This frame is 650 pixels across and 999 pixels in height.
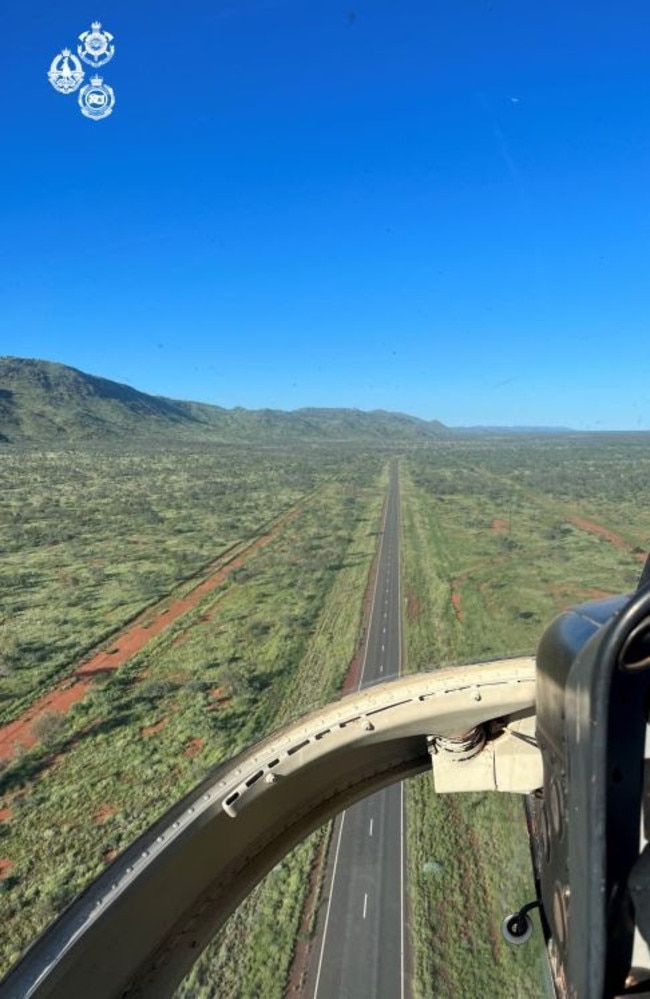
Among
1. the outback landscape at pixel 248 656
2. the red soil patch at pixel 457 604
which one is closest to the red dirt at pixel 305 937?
the outback landscape at pixel 248 656

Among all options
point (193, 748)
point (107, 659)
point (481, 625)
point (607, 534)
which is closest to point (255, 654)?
point (107, 659)

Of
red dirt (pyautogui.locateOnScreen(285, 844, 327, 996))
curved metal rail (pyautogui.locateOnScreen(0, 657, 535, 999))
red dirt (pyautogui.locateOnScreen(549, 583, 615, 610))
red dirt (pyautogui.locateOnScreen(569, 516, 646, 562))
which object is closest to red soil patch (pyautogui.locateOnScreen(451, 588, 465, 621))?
red dirt (pyautogui.locateOnScreen(549, 583, 615, 610))

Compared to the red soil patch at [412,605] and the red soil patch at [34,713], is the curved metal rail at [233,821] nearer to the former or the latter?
the red soil patch at [34,713]

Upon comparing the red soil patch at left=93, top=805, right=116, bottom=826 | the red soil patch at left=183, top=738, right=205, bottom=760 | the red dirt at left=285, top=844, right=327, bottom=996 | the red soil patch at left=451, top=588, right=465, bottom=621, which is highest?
the red soil patch at left=451, top=588, right=465, bottom=621

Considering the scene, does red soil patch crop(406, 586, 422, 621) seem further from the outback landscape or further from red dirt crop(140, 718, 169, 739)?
red dirt crop(140, 718, 169, 739)

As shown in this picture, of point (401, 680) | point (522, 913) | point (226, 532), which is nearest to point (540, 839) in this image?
point (522, 913)

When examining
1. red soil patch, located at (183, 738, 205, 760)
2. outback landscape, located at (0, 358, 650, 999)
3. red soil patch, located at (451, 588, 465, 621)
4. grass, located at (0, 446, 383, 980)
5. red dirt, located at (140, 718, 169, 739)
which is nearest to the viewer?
outback landscape, located at (0, 358, 650, 999)

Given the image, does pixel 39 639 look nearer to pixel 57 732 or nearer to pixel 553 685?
pixel 57 732

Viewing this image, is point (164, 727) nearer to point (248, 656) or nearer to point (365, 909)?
point (248, 656)
